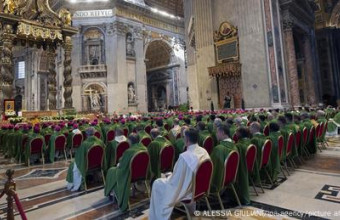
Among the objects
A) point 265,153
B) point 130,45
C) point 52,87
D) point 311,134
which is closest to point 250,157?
point 265,153

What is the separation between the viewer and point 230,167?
2891mm

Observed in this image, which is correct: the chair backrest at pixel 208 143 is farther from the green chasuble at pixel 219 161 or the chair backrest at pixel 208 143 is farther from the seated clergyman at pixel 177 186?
the seated clergyman at pixel 177 186

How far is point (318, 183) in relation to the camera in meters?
3.86

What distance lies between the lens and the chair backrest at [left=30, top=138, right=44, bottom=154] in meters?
6.38

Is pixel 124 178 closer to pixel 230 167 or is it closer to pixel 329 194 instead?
pixel 230 167

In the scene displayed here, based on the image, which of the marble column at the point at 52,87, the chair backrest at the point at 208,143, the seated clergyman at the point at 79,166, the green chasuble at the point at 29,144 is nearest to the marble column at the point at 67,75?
the marble column at the point at 52,87

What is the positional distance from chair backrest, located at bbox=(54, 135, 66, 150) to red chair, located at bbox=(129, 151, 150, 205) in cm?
418

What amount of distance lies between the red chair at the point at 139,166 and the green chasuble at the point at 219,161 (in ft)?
3.07

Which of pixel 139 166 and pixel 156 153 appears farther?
pixel 156 153

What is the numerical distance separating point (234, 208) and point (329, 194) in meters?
1.47

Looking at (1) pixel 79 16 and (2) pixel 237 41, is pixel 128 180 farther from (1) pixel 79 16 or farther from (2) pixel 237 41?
(1) pixel 79 16

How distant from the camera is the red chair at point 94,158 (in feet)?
13.1

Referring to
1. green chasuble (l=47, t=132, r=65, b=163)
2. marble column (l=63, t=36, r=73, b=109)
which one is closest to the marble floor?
green chasuble (l=47, t=132, r=65, b=163)

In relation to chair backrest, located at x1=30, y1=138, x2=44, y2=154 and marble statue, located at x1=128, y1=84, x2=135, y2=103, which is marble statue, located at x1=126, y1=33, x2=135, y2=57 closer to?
marble statue, located at x1=128, y1=84, x2=135, y2=103
